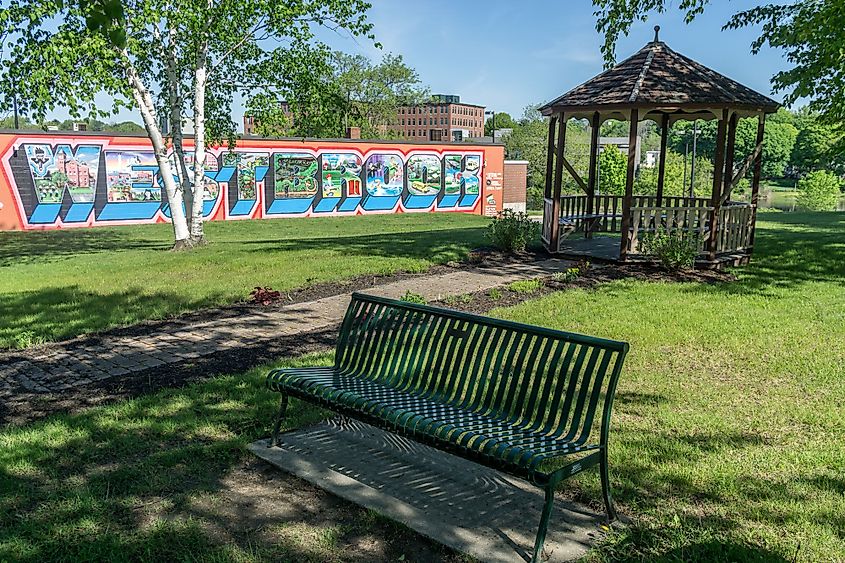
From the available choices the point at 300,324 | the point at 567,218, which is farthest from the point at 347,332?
the point at 567,218

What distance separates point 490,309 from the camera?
9016 millimetres

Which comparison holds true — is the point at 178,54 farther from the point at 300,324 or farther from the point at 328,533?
the point at 328,533

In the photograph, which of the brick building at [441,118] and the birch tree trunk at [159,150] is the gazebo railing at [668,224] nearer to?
the birch tree trunk at [159,150]

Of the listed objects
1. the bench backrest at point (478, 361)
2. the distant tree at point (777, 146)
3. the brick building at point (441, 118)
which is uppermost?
the brick building at point (441, 118)

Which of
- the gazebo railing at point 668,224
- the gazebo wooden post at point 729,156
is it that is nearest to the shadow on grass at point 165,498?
the gazebo railing at point 668,224

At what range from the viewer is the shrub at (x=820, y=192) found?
55.2 m

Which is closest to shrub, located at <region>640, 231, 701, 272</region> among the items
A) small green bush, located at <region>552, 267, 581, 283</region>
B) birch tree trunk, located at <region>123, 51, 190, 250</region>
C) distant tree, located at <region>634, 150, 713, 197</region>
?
small green bush, located at <region>552, 267, 581, 283</region>

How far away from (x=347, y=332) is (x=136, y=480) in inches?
66.2

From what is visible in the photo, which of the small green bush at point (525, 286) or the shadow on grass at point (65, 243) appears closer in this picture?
the small green bush at point (525, 286)

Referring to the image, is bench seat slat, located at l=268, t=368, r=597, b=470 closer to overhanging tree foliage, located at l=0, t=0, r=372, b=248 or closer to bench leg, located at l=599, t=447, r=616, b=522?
bench leg, located at l=599, t=447, r=616, b=522

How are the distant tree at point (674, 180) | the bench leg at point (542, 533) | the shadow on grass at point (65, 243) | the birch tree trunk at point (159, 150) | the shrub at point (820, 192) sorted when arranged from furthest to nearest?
the shrub at point (820, 192)
the distant tree at point (674, 180)
the shadow on grass at point (65, 243)
the birch tree trunk at point (159, 150)
the bench leg at point (542, 533)

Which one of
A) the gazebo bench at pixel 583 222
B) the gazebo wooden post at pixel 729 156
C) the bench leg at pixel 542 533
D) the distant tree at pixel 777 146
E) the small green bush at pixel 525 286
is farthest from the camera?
the distant tree at pixel 777 146

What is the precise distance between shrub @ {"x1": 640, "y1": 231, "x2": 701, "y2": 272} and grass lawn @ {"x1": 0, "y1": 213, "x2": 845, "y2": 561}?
14.2 feet

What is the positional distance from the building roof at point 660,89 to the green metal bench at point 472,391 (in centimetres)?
798
